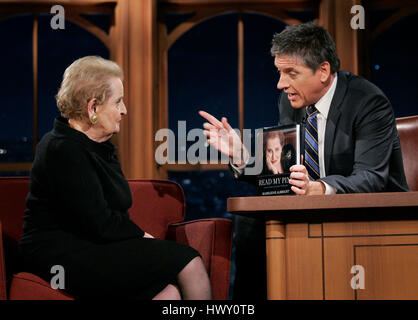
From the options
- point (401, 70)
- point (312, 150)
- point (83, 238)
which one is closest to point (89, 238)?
point (83, 238)

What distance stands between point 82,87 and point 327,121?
1011mm

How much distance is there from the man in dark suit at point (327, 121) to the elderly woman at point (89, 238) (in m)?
0.51

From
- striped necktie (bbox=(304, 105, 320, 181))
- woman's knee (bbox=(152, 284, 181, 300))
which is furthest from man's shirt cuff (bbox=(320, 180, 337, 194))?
woman's knee (bbox=(152, 284, 181, 300))

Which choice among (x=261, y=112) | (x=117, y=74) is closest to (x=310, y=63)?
(x=117, y=74)

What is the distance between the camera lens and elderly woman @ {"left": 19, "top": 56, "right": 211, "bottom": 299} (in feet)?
6.14

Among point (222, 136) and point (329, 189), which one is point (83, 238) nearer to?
point (222, 136)

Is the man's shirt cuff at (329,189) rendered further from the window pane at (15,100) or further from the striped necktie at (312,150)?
the window pane at (15,100)

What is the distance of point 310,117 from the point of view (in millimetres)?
2473

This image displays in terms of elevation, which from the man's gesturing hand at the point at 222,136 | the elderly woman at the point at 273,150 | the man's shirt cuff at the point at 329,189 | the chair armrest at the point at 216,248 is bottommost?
the chair armrest at the point at 216,248

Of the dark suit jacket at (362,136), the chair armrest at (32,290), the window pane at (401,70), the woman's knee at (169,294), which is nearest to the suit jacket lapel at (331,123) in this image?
the dark suit jacket at (362,136)

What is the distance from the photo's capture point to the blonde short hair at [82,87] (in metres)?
2.07

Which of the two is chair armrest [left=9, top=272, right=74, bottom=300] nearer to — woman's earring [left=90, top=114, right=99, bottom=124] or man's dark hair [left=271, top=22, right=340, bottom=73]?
woman's earring [left=90, top=114, right=99, bottom=124]

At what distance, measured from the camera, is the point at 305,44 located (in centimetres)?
242
